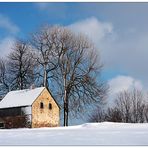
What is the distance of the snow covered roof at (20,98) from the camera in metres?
52.8

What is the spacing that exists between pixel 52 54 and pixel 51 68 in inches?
78.0

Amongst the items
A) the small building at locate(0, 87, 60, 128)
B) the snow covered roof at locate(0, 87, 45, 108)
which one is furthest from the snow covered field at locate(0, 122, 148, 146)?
the snow covered roof at locate(0, 87, 45, 108)

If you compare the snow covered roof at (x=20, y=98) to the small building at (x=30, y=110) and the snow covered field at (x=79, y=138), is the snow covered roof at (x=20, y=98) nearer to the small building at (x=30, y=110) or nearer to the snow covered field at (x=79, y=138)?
the small building at (x=30, y=110)

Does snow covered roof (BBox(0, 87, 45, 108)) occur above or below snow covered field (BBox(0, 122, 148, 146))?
above

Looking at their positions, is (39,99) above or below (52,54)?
below

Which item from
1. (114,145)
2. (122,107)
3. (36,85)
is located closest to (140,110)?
(122,107)

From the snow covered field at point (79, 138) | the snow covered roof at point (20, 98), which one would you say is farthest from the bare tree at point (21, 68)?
the snow covered field at point (79, 138)

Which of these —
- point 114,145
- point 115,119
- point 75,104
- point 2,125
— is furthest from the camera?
point 115,119

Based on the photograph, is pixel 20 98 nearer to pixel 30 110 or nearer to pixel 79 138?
pixel 30 110

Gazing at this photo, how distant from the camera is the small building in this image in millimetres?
51750

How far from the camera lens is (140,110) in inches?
3059

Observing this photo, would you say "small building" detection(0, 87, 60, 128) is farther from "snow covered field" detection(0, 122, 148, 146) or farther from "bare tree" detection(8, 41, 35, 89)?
"snow covered field" detection(0, 122, 148, 146)

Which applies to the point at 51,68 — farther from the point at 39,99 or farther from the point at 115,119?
the point at 115,119

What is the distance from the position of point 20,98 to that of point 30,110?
3.96 m
